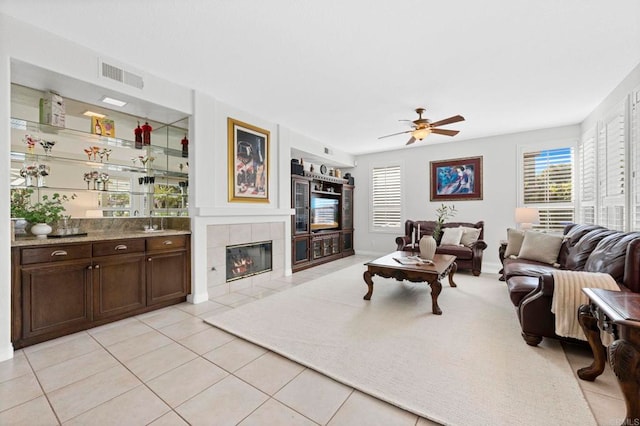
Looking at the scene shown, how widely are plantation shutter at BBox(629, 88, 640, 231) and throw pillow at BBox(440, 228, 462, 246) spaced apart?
8.41 feet

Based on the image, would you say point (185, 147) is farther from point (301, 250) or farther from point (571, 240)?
point (571, 240)

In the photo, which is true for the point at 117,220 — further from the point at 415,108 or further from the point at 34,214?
the point at 415,108

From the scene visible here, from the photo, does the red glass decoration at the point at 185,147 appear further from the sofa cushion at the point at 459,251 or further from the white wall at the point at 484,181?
the sofa cushion at the point at 459,251

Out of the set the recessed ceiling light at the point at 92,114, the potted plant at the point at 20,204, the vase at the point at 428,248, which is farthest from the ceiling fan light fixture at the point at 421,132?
the potted plant at the point at 20,204

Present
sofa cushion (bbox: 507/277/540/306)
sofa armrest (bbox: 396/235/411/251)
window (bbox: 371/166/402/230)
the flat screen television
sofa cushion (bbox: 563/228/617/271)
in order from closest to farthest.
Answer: sofa cushion (bbox: 507/277/540/306)
sofa cushion (bbox: 563/228/617/271)
sofa armrest (bbox: 396/235/411/251)
the flat screen television
window (bbox: 371/166/402/230)

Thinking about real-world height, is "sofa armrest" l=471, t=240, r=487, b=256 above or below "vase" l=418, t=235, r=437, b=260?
below

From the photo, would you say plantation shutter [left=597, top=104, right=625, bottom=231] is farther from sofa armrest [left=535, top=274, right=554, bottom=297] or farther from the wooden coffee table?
the wooden coffee table

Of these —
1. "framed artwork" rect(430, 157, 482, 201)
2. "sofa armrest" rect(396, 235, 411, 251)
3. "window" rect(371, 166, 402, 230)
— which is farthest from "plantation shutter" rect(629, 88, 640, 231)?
"window" rect(371, 166, 402, 230)

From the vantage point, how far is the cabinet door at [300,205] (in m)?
5.41

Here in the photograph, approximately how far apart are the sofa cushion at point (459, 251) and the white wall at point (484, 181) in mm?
924

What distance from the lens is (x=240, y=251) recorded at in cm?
421

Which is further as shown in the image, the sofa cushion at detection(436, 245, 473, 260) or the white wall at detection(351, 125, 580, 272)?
the white wall at detection(351, 125, 580, 272)

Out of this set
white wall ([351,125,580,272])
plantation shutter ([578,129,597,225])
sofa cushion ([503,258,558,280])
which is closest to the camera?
sofa cushion ([503,258,558,280])

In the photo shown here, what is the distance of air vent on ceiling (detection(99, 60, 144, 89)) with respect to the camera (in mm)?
2704
